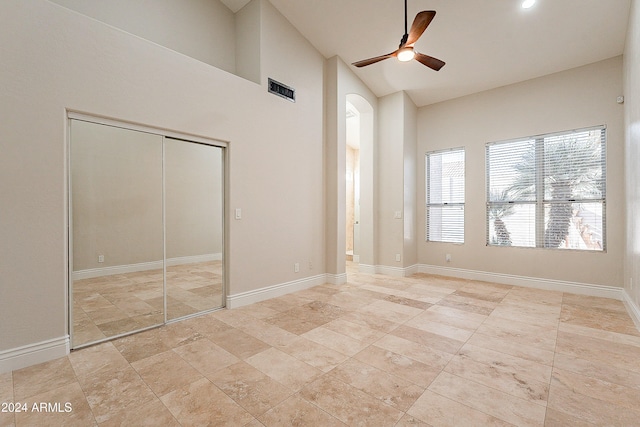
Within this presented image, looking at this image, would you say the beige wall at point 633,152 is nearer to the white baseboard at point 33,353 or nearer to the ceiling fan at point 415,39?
the ceiling fan at point 415,39

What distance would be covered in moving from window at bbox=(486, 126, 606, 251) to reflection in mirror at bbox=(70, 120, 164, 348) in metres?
5.51

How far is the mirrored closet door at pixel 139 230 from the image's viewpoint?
106 inches

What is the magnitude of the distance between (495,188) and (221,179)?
4820 millimetres

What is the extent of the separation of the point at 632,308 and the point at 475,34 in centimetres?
408

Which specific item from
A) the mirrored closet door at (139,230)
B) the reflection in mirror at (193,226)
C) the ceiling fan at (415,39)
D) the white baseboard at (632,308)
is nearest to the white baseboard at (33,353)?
the mirrored closet door at (139,230)

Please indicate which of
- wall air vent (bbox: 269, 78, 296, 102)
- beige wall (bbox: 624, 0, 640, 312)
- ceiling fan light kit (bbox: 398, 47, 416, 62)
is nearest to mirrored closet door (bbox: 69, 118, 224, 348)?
wall air vent (bbox: 269, 78, 296, 102)

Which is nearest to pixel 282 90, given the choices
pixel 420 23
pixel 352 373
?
pixel 420 23

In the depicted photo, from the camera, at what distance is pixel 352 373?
7.16 ft

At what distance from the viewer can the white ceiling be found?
3637 mm

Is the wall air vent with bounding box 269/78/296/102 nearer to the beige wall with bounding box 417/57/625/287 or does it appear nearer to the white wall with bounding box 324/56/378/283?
the white wall with bounding box 324/56/378/283

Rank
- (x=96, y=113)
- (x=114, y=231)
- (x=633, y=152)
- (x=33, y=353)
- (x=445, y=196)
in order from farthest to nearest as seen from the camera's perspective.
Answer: (x=445, y=196) < (x=633, y=152) < (x=114, y=231) < (x=96, y=113) < (x=33, y=353)

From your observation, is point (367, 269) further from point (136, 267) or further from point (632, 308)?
point (136, 267)

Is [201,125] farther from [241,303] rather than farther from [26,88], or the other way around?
[241,303]

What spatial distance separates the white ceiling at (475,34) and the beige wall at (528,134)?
0.29 meters
